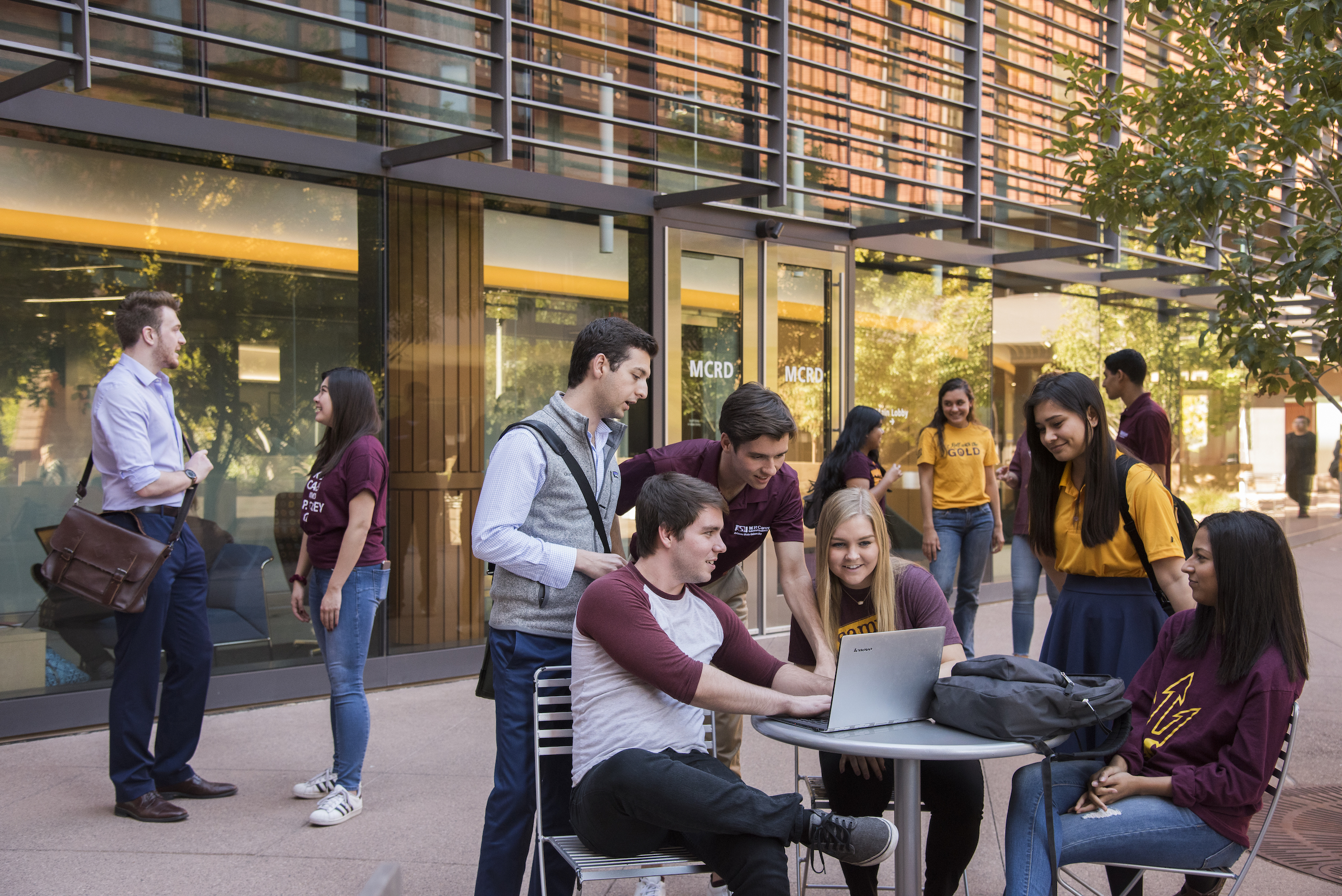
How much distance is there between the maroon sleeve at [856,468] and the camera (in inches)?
267

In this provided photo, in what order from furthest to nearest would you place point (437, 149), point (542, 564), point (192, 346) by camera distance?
point (437, 149)
point (192, 346)
point (542, 564)

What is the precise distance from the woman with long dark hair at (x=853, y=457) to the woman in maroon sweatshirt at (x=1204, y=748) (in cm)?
356

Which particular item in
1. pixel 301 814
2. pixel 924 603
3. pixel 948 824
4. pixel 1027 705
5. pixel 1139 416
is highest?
pixel 1139 416

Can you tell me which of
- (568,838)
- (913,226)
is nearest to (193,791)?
(568,838)

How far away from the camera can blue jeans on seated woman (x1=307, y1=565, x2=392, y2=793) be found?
4598 millimetres

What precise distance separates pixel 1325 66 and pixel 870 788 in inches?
137

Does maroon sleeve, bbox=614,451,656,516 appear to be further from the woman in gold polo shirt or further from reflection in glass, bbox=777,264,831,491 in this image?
reflection in glass, bbox=777,264,831,491

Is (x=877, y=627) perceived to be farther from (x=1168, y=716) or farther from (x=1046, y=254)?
(x=1046, y=254)

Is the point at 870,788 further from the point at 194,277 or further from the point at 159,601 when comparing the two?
the point at 194,277

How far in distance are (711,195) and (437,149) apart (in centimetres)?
211

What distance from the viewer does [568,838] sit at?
3184 mm

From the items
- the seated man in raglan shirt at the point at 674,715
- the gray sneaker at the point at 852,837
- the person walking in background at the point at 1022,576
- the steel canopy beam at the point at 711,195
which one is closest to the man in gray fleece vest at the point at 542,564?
the seated man in raglan shirt at the point at 674,715

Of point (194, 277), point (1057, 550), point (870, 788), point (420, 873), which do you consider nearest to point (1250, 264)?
point (1057, 550)

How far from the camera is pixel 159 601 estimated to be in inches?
184
